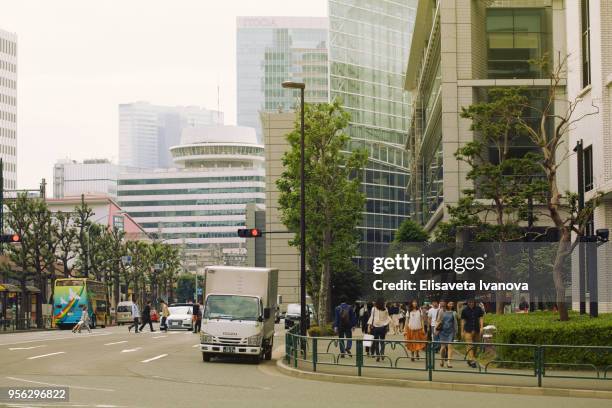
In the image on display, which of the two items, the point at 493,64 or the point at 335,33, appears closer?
the point at 493,64

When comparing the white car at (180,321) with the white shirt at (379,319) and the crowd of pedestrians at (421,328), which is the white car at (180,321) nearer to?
the crowd of pedestrians at (421,328)

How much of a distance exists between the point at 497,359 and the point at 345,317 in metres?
9.85

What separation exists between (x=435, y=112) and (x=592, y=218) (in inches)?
882

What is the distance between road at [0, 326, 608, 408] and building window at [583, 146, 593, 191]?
1759cm

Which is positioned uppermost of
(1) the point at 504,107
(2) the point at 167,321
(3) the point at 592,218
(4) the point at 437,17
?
(4) the point at 437,17

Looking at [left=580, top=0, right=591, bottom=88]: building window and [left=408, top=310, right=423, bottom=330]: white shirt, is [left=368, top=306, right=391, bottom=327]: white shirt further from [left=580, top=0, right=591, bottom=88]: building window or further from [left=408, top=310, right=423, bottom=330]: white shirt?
[left=580, top=0, right=591, bottom=88]: building window

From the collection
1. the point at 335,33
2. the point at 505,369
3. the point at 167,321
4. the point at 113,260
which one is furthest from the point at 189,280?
the point at 505,369

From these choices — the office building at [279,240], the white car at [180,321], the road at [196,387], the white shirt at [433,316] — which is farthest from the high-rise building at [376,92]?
the road at [196,387]

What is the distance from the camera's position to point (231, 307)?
31.4 metres

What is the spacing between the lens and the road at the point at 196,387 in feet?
61.0

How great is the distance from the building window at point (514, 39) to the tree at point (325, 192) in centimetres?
987

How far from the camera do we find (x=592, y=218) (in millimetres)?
42781

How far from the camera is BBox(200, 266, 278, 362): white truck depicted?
30438 mm

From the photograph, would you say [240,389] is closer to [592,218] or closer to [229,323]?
[229,323]
